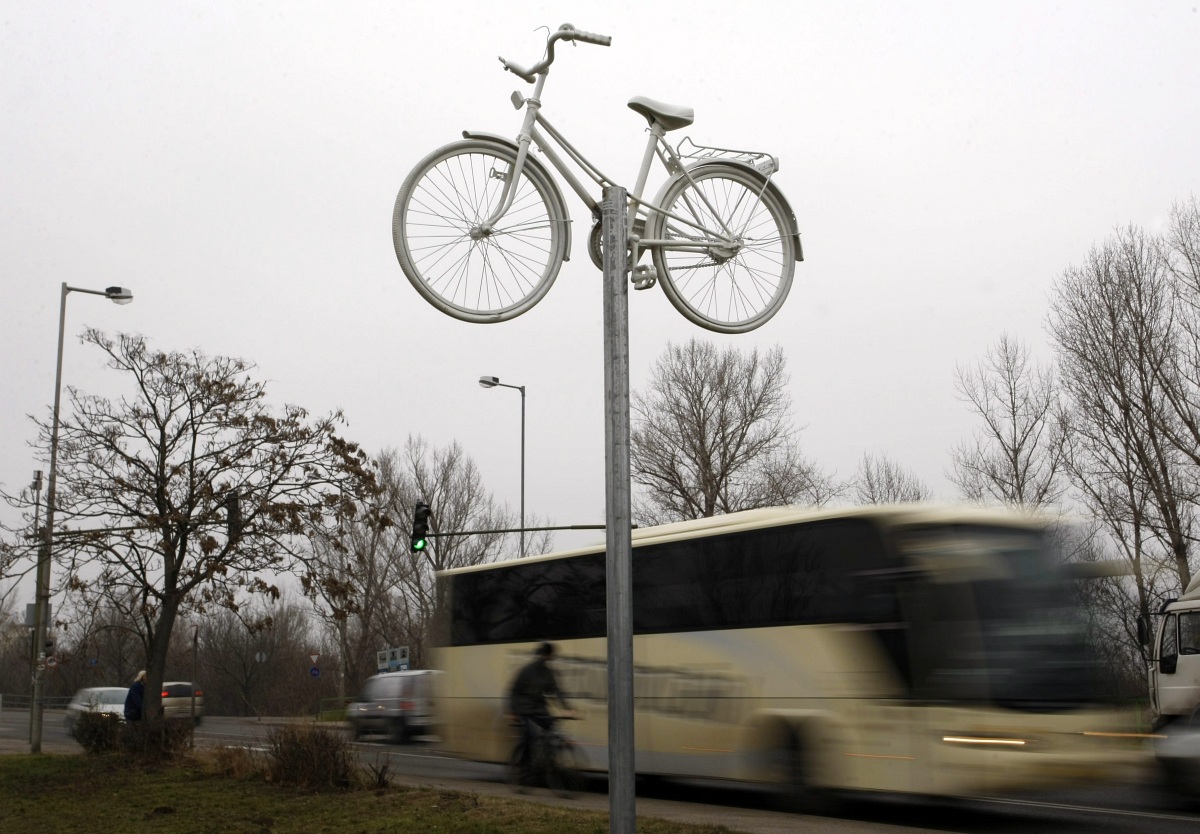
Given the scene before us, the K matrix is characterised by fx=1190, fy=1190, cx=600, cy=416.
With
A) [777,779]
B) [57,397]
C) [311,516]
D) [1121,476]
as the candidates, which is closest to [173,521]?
[311,516]

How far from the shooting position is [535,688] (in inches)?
560

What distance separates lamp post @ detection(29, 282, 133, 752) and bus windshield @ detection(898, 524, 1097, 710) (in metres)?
14.3

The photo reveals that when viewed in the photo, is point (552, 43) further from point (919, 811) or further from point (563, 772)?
point (563, 772)

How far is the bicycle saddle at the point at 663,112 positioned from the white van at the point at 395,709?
22042 mm

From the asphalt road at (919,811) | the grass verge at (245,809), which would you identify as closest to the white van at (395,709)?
the asphalt road at (919,811)

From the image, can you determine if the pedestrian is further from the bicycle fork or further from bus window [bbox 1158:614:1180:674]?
bus window [bbox 1158:614:1180:674]

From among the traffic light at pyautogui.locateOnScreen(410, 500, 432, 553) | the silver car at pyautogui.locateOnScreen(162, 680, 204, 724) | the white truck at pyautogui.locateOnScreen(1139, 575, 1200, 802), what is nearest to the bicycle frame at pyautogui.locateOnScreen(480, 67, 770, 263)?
the white truck at pyautogui.locateOnScreen(1139, 575, 1200, 802)

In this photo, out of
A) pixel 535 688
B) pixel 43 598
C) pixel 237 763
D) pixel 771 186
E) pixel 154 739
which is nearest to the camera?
pixel 771 186

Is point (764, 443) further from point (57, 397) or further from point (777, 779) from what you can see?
point (777, 779)

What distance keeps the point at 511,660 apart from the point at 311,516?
4.96 metres

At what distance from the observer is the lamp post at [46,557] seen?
66.3 ft

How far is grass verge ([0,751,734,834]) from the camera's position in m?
10.9

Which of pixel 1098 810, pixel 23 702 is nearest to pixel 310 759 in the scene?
pixel 1098 810

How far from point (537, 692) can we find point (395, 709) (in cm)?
1492
